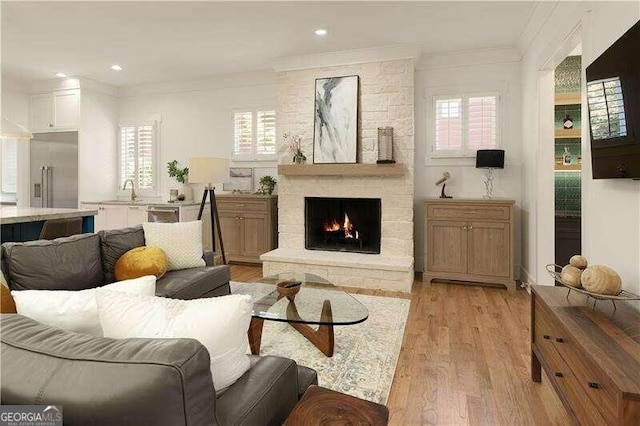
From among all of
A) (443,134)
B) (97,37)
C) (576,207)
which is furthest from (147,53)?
(576,207)

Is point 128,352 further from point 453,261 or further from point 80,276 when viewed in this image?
point 453,261

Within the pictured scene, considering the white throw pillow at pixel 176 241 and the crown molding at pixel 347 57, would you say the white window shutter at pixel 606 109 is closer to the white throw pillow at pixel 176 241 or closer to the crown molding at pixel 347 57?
the crown molding at pixel 347 57

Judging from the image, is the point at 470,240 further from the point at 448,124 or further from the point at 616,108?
the point at 616,108

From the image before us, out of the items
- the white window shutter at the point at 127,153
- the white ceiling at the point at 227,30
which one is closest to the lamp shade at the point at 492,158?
the white ceiling at the point at 227,30

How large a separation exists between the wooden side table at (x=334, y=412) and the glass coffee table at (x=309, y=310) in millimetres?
1070

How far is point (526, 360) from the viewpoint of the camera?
2562mm

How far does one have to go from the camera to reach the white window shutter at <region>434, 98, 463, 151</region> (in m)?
4.87

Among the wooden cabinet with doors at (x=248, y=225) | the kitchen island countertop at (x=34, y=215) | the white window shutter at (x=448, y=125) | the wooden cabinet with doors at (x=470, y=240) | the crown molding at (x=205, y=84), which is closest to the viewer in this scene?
the kitchen island countertop at (x=34, y=215)

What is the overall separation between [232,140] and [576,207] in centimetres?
481

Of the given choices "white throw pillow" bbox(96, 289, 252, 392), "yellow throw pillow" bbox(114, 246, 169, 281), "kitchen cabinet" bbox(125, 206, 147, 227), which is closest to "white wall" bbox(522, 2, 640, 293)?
"white throw pillow" bbox(96, 289, 252, 392)

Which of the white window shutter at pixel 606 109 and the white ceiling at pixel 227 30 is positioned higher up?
the white ceiling at pixel 227 30

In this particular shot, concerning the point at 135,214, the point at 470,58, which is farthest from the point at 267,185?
the point at 470,58

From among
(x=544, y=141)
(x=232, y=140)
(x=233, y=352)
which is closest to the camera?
(x=233, y=352)

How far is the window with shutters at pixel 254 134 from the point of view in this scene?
18.9ft
